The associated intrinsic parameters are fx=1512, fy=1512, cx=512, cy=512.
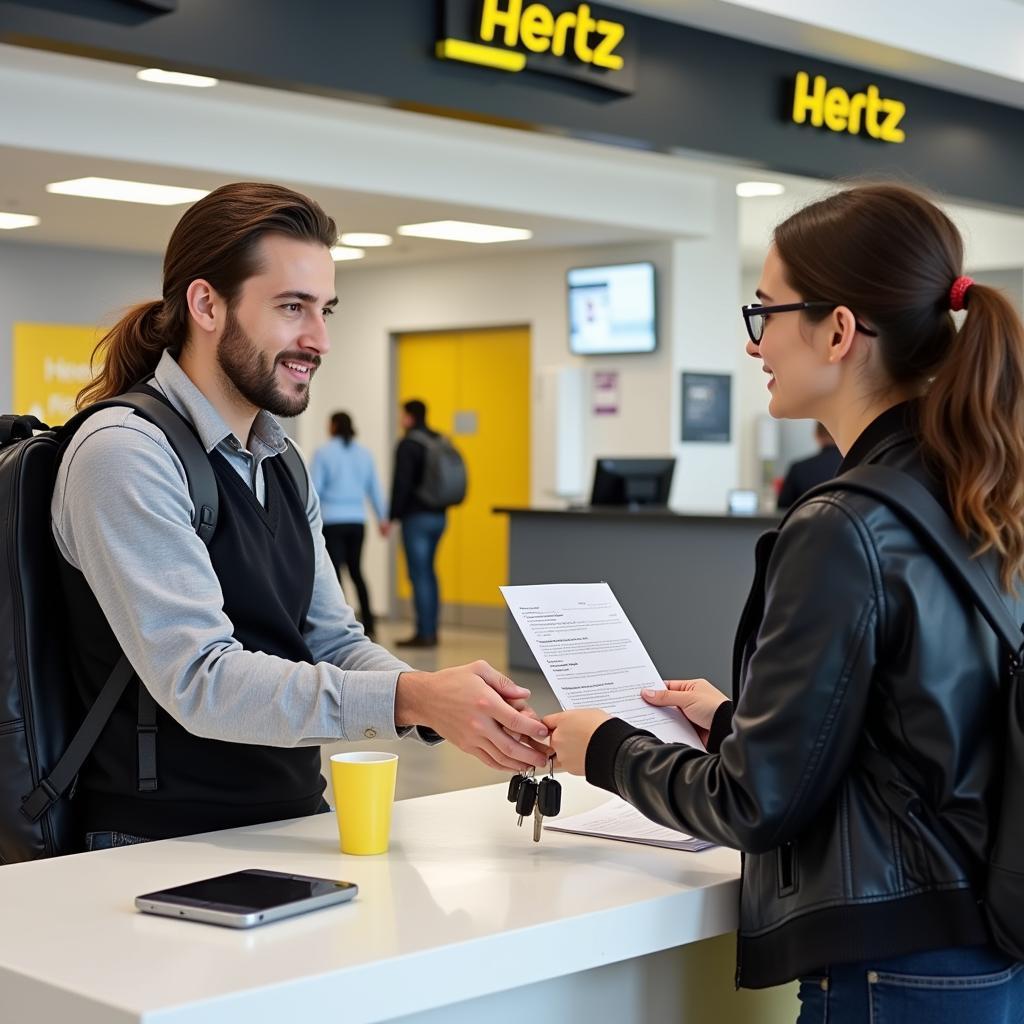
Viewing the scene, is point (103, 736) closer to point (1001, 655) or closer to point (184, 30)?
point (1001, 655)

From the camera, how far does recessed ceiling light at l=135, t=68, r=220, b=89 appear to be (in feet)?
22.1

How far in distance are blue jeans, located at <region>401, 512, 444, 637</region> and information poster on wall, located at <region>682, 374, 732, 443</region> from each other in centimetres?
182

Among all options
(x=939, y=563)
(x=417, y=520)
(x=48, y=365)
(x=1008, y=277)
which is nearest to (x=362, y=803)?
(x=939, y=563)

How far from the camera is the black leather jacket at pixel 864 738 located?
1.44 meters

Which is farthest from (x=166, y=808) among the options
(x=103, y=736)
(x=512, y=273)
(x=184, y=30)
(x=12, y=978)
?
(x=512, y=273)

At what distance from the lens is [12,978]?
4.48 ft

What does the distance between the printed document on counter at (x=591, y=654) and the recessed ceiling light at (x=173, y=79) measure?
5.36 meters

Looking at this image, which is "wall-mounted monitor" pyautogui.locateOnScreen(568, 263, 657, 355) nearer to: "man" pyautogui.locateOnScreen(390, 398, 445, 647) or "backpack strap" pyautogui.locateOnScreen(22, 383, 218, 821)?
"man" pyautogui.locateOnScreen(390, 398, 445, 647)

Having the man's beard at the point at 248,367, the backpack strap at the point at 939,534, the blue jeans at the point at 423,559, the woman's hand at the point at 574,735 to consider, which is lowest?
the blue jeans at the point at 423,559

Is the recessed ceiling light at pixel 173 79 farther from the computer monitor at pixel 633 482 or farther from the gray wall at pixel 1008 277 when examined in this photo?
the gray wall at pixel 1008 277

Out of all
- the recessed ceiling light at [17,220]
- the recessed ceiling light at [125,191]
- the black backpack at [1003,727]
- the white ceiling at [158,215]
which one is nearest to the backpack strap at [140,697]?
the black backpack at [1003,727]

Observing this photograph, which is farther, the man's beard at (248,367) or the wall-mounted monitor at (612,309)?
the wall-mounted monitor at (612,309)

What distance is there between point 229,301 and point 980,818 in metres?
1.22

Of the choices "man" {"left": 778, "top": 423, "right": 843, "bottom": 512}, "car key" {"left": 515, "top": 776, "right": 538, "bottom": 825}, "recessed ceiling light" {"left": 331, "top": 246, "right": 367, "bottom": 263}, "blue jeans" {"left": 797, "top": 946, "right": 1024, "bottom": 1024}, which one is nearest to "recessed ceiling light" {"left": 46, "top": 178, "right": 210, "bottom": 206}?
"recessed ceiling light" {"left": 331, "top": 246, "right": 367, "bottom": 263}
